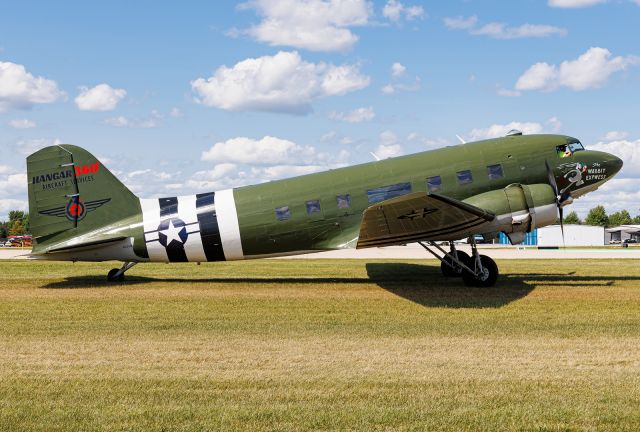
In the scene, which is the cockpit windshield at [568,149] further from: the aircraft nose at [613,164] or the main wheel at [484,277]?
the main wheel at [484,277]

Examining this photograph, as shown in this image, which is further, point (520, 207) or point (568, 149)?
point (568, 149)

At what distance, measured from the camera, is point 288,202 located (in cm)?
1897

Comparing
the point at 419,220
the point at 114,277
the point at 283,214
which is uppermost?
the point at 283,214

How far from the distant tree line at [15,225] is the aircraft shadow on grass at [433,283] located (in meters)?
153

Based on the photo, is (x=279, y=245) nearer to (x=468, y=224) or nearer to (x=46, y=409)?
(x=468, y=224)

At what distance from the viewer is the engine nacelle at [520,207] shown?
17.9m

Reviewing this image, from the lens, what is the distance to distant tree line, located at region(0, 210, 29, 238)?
15750cm

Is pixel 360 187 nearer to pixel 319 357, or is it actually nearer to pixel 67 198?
pixel 67 198

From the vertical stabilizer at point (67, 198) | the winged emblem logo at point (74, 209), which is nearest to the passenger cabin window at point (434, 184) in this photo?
the vertical stabilizer at point (67, 198)

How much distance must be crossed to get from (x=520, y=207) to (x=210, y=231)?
928 centimetres

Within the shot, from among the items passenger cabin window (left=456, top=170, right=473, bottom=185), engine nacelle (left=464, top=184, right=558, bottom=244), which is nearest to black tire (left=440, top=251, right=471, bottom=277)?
engine nacelle (left=464, top=184, right=558, bottom=244)

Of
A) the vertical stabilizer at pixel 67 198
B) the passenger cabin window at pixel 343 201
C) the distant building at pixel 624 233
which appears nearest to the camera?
the passenger cabin window at pixel 343 201

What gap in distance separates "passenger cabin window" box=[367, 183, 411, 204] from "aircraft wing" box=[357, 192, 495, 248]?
1408mm

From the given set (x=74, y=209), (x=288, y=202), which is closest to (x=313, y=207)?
(x=288, y=202)
